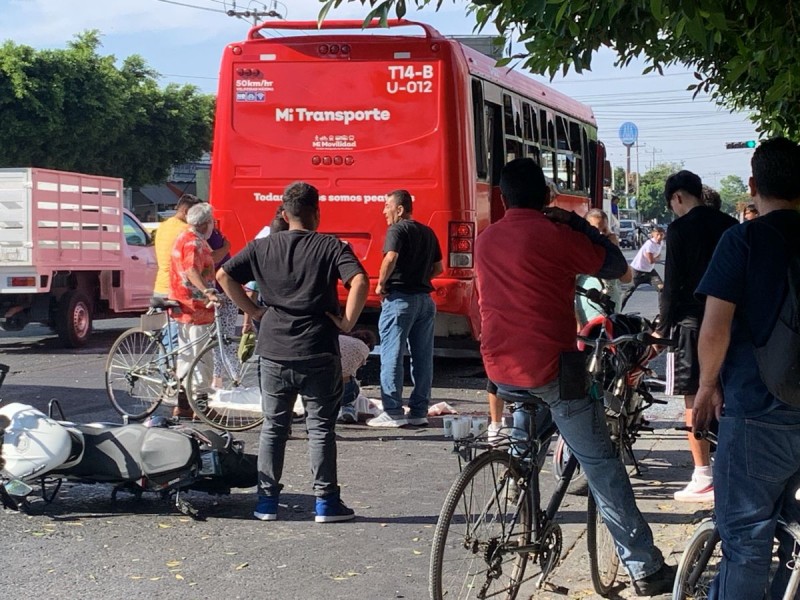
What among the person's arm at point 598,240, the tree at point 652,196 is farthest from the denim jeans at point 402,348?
the tree at point 652,196

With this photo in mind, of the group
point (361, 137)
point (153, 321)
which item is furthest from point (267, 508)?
point (361, 137)

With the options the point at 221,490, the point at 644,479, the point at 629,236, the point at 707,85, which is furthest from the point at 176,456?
the point at 629,236

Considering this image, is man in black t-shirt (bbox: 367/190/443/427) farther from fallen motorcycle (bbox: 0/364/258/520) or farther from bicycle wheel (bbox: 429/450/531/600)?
bicycle wheel (bbox: 429/450/531/600)

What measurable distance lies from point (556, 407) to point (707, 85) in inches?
177

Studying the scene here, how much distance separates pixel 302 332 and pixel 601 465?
86.7 inches

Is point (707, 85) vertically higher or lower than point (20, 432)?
higher

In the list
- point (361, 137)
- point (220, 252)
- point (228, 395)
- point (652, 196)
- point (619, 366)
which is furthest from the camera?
point (652, 196)

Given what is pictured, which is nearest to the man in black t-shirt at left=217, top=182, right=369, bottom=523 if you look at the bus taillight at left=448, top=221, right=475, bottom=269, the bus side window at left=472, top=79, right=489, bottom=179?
the bus taillight at left=448, top=221, right=475, bottom=269

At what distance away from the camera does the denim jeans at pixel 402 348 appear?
9.49 m

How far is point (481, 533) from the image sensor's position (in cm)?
436

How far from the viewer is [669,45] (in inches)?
278

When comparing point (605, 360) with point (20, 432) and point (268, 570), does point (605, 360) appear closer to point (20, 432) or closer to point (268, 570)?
point (268, 570)

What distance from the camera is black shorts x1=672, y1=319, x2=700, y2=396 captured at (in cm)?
667

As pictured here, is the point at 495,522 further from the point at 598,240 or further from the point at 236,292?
the point at 236,292
